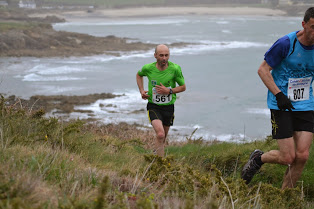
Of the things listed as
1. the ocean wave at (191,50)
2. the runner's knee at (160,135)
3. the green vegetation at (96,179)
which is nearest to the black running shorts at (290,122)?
the green vegetation at (96,179)

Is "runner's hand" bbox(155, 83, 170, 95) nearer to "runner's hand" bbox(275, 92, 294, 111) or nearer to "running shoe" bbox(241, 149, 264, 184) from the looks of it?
"running shoe" bbox(241, 149, 264, 184)

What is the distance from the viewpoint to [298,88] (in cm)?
566

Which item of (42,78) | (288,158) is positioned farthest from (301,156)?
(42,78)

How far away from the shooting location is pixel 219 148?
342 inches

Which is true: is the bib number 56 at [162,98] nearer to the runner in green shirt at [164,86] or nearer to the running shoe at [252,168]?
the runner in green shirt at [164,86]

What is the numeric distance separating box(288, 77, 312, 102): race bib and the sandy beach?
76516mm

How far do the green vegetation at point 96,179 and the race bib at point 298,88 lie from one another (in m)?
1.12

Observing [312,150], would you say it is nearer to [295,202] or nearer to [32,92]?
[295,202]

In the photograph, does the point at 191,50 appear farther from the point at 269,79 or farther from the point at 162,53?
the point at 269,79

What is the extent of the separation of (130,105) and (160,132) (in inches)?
525

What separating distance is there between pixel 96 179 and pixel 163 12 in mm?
90973

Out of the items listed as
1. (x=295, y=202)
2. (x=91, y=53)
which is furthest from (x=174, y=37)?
(x=295, y=202)

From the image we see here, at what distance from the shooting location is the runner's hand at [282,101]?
5508mm

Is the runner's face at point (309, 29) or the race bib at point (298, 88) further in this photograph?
the race bib at point (298, 88)
